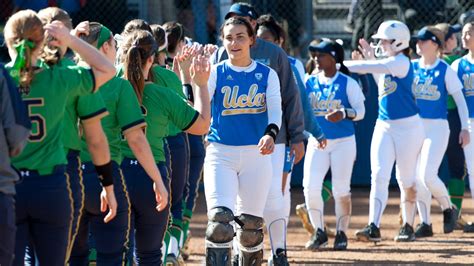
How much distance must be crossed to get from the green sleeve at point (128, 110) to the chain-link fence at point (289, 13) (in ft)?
25.2

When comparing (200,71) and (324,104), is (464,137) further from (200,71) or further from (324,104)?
(200,71)

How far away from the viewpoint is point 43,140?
5.23 meters

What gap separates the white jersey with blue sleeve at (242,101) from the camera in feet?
24.6

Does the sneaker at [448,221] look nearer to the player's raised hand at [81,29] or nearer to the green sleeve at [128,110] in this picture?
the green sleeve at [128,110]

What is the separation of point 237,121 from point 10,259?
2.84 meters

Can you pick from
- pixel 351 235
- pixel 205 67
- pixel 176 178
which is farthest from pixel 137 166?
pixel 351 235

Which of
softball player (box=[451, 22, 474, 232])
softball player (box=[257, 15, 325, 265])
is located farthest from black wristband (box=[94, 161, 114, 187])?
softball player (box=[451, 22, 474, 232])

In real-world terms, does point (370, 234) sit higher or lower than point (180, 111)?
lower

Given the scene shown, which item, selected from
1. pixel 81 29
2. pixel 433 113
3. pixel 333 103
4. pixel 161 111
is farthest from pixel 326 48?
pixel 81 29

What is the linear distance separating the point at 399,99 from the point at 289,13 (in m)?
3.74

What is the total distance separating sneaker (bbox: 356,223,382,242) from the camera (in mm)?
10680

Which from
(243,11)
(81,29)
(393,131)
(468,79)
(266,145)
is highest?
(243,11)

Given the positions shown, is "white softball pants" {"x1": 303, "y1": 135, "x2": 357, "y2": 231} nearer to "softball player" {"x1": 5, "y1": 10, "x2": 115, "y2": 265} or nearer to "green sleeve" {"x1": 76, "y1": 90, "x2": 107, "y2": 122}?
"green sleeve" {"x1": 76, "y1": 90, "x2": 107, "y2": 122}

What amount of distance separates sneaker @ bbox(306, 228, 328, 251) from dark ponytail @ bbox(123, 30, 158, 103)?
4247 mm
